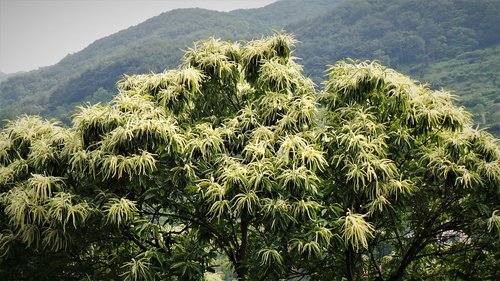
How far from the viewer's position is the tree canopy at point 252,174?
5184 mm

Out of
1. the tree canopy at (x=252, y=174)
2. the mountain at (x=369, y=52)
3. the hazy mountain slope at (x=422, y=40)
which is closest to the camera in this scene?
the tree canopy at (x=252, y=174)

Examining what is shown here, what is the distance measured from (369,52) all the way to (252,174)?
277 feet

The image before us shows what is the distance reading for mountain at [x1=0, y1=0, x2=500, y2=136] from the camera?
64.6 m

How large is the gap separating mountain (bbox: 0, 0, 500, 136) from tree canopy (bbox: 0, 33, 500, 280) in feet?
141

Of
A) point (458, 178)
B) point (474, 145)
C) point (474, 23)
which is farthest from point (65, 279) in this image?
point (474, 23)

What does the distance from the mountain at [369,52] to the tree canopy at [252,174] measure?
43041 mm

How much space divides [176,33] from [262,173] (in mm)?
123391

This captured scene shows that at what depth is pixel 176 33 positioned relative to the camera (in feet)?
407

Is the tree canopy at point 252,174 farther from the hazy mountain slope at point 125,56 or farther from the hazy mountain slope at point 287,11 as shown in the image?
the hazy mountain slope at point 287,11

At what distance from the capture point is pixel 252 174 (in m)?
5.16

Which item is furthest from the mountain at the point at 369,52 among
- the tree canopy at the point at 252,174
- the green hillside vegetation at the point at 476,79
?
the tree canopy at the point at 252,174

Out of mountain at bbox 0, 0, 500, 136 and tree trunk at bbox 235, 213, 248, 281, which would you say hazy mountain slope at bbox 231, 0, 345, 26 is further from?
tree trunk at bbox 235, 213, 248, 281

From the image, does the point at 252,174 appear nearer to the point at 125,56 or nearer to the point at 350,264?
the point at 350,264

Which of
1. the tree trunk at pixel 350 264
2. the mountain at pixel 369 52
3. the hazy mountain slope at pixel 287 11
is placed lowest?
the mountain at pixel 369 52
